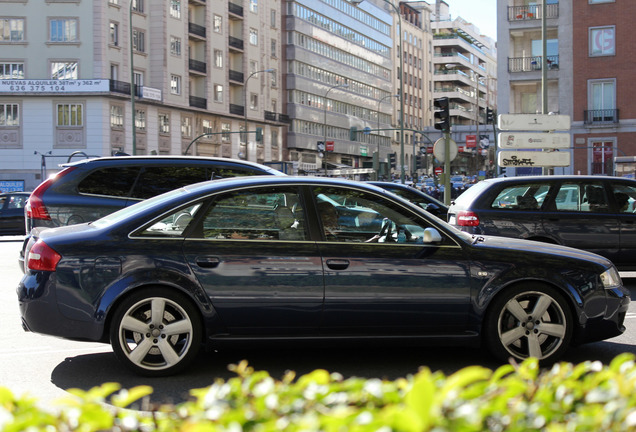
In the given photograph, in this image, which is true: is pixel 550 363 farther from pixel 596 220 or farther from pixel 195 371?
pixel 596 220

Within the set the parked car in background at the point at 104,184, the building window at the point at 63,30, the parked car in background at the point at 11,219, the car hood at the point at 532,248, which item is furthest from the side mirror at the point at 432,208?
the building window at the point at 63,30

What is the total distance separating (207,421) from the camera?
2.00m

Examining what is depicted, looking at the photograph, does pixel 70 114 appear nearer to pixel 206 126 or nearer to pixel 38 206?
pixel 206 126

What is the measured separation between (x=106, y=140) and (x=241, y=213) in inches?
2021

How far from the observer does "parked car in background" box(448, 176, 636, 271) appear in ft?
38.3

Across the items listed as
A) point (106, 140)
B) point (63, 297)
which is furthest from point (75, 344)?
point (106, 140)

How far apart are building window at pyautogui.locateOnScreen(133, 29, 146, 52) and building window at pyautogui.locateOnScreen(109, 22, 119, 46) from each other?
2.17m

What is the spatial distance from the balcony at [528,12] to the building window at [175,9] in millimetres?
26355

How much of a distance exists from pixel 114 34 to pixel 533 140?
1656 inches

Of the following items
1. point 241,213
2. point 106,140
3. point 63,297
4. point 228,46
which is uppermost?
point 228,46

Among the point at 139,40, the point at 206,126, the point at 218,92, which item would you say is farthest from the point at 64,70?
the point at 218,92

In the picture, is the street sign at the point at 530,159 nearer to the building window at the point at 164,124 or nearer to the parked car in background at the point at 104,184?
the parked car in background at the point at 104,184

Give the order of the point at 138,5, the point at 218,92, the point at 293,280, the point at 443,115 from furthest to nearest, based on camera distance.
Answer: the point at 218,92, the point at 138,5, the point at 443,115, the point at 293,280

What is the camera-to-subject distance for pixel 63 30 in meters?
55.8
